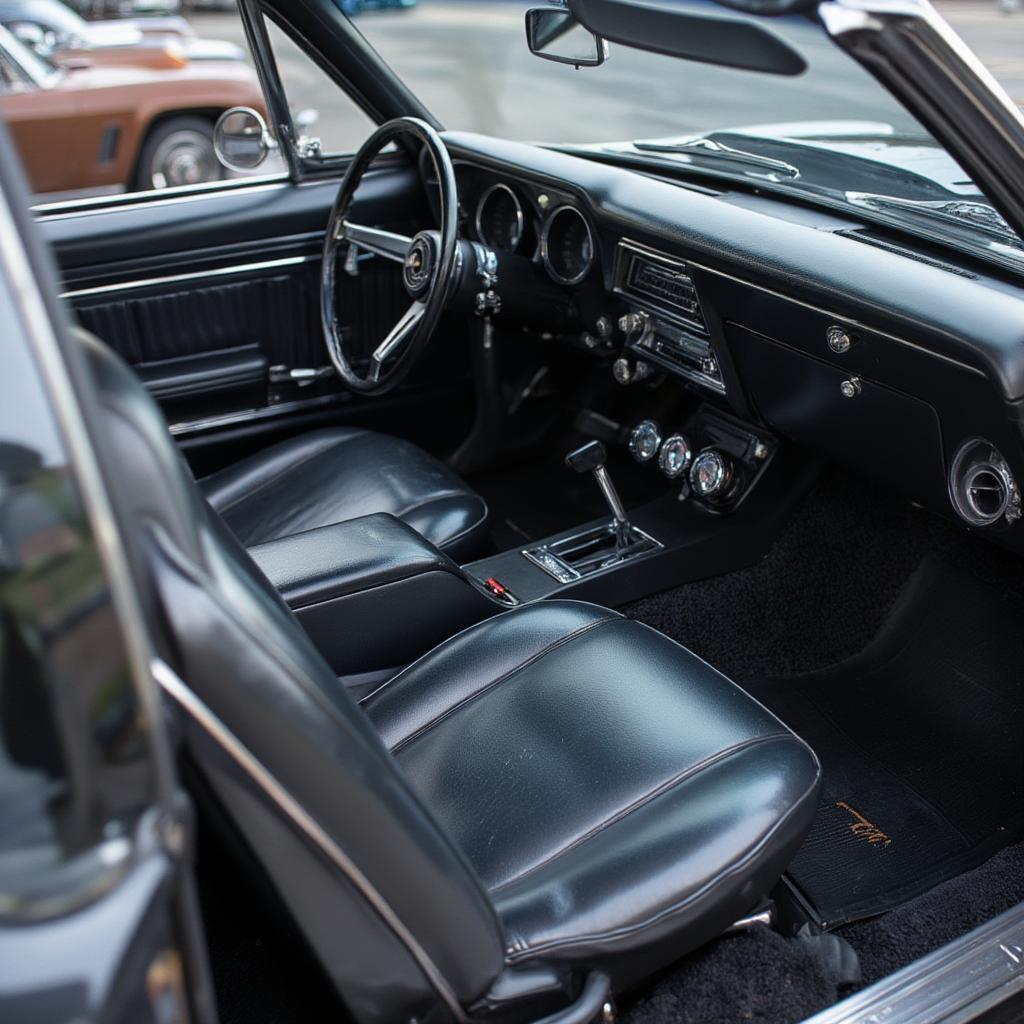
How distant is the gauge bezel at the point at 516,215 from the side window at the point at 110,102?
9.81 feet

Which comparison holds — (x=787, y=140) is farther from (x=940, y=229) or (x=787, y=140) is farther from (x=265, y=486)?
(x=265, y=486)

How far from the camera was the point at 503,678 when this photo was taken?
159 centimetres

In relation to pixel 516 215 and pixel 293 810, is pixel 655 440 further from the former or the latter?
pixel 293 810

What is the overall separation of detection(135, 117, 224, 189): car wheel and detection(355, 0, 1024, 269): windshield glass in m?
1.14

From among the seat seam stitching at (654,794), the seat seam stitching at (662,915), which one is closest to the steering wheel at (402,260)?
the seat seam stitching at (654,794)

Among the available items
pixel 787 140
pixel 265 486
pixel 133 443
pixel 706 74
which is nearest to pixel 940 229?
pixel 787 140

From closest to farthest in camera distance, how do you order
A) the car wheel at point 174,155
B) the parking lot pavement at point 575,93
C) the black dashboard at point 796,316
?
the black dashboard at point 796,316
the parking lot pavement at point 575,93
the car wheel at point 174,155

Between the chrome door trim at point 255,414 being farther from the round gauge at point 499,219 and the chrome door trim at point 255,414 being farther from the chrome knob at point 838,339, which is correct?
the chrome knob at point 838,339

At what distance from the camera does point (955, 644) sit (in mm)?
2254

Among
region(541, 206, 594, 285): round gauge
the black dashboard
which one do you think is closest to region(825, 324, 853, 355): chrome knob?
the black dashboard

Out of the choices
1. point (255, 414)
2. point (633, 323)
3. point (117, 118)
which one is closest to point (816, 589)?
point (633, 323)

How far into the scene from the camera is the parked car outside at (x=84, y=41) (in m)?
5.76

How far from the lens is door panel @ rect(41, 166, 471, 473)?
8.32 ft

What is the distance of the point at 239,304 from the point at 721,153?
118 centimetres
